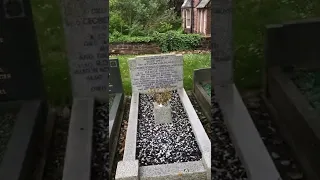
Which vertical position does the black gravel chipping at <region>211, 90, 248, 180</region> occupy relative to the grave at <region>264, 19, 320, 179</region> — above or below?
below

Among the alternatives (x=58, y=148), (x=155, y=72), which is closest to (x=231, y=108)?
(x=58, y=148)

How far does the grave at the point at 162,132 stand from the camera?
1969 mm

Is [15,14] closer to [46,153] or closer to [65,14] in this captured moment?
[65,14]

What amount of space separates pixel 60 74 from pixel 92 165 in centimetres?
33

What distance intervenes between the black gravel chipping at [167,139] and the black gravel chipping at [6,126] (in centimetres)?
126

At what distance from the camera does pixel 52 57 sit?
1.01 meters

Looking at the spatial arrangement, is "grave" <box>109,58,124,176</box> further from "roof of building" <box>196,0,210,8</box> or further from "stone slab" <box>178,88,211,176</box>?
"roof of building" <box>196,0,210,8</box>

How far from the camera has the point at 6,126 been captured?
43.1 inches

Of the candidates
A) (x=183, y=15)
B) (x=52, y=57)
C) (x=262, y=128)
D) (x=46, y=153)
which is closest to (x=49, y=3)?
(x=52, y=57)

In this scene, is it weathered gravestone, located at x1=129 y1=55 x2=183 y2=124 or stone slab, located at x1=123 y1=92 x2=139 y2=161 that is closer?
stone slab, located at x1=123 y1=92 x2=139 y2=161

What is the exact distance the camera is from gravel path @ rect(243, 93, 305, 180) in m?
1.12

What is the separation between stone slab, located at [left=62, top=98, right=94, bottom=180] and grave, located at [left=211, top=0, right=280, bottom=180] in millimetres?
435

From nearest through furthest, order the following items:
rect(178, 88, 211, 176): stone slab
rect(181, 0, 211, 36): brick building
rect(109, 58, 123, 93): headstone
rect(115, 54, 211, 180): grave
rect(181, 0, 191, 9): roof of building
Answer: rect(109, 58, 123, 93): headstone
rect(115, 54, 211, 180): grave
rect(178, 88, 211, 176): stone slab
rect(181, 0, 211, 36): brick building
rect(181, 0, 191, 9): roof of building

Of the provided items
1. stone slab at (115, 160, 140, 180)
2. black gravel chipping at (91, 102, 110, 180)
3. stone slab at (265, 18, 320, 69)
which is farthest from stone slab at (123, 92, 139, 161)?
stone slab at (265, 18, 320, 69)
